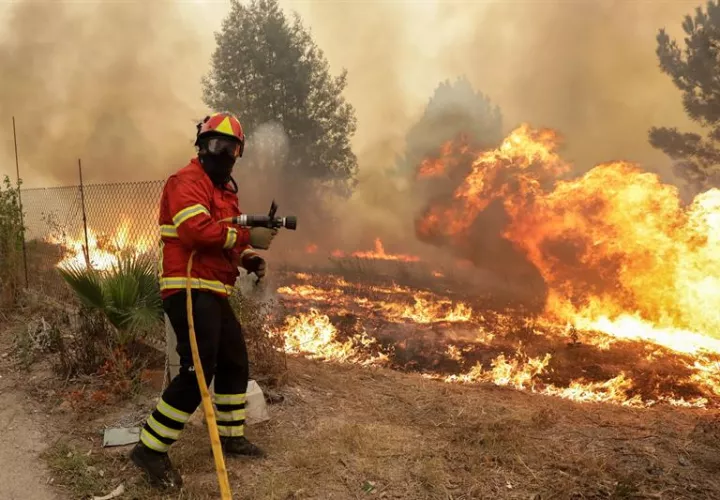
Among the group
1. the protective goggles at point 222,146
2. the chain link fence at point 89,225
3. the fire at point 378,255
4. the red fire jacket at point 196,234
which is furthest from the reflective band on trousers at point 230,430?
the fire at point 378,255

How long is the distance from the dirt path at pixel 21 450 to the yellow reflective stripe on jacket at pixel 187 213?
2.06 metres

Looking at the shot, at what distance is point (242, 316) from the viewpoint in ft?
16.7

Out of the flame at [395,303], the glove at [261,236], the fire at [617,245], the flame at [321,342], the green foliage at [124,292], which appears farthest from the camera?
the flame at [395,303]

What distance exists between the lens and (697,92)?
14.7 m

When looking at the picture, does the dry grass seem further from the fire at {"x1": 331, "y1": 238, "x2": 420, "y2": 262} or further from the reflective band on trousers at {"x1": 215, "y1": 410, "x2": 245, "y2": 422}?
the fire at {"x1": 331, "y1": 238, "x2": 420, "y2": 262}

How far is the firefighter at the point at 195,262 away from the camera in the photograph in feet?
10.2

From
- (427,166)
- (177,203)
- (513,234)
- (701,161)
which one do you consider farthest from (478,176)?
(177,203)

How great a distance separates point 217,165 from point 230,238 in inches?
23.3

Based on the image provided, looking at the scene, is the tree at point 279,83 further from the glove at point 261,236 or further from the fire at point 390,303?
the glove at point 261,236

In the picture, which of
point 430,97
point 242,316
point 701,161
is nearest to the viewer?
point 242,316

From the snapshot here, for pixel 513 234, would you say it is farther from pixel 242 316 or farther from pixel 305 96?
pixel 305 96

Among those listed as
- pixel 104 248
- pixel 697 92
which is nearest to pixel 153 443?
pixel 104 248

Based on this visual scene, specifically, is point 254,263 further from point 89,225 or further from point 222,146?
point 89,225

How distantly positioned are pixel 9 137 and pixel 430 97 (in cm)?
1832
